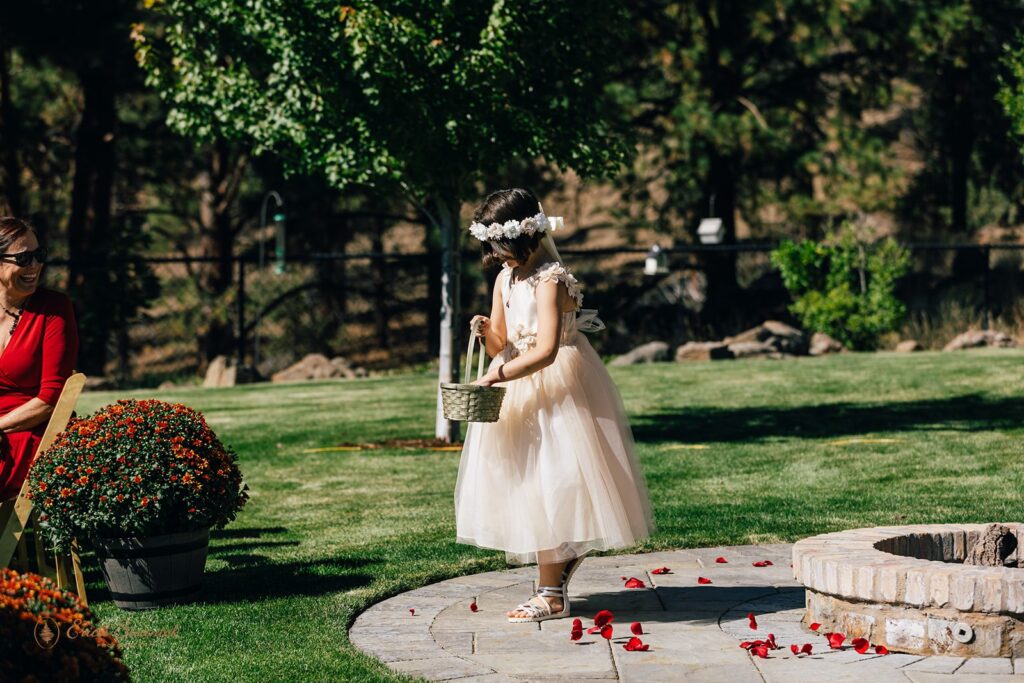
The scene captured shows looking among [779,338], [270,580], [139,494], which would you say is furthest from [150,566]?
[779,338]

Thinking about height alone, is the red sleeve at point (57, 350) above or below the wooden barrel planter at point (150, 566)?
above

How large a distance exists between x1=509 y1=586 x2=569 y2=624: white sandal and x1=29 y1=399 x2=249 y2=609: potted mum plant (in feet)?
5.04

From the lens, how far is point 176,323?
3016 centimetres

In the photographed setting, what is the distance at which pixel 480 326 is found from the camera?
590 centimetres

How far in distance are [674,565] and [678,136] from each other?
17.4 metres

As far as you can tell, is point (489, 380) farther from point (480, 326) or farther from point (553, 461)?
point (553, 461)

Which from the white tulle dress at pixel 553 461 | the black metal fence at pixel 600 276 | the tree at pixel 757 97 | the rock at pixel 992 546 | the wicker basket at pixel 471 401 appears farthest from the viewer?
the tree at pixel 757 97

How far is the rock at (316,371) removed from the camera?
21736 mm

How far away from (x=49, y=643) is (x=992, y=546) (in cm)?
447

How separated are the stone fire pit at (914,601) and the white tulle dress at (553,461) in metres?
0.86

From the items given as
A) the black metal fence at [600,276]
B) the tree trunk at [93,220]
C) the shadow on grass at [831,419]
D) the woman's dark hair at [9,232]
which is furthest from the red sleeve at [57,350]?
the tree trunk at [93,220]

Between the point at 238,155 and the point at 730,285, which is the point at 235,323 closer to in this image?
the point at 238,155

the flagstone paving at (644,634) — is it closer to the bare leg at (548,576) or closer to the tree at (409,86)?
the bare leg at (548,576)

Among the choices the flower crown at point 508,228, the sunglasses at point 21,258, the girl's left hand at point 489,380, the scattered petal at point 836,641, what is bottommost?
the scattered petal at point 836,641
